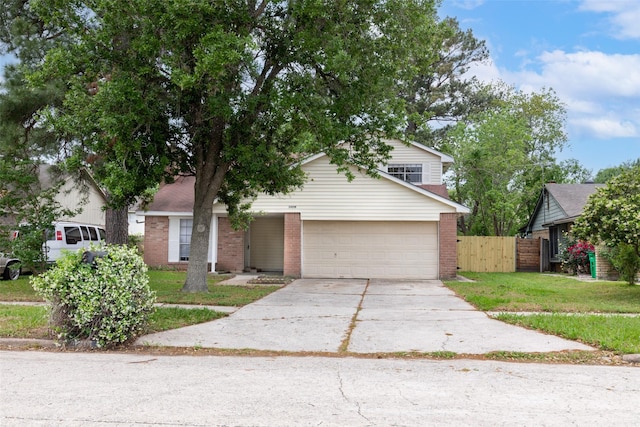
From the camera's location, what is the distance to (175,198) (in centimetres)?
2223

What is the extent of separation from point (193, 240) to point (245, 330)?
5.46 m

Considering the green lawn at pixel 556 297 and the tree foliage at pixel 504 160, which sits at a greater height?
the tree foliage at pixel 504 160

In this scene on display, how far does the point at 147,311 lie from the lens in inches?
322

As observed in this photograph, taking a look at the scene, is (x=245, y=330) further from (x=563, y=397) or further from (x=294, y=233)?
(x=294, y=233)

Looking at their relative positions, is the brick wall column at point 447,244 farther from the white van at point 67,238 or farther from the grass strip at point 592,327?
the white van at point 67,238

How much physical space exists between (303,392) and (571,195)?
23547mm

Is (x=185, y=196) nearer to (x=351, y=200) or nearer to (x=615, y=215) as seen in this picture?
(x=351, y=200)

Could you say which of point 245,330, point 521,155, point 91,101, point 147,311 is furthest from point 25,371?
point 521,155

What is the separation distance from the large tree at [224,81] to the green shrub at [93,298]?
4.05m

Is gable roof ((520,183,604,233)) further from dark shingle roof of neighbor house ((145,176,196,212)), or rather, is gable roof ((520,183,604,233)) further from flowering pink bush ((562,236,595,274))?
dark shingle roof of neighbor house ((145,176,196,212))

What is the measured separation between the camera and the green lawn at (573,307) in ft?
26.9

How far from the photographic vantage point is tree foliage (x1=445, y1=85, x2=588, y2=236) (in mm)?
31719

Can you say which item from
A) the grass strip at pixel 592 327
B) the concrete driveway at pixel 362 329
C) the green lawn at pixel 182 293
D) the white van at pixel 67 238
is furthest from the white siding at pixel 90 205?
the grass strip at pixel 592 327

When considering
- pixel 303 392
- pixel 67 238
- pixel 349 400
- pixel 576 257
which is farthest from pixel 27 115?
pixel 576 257
